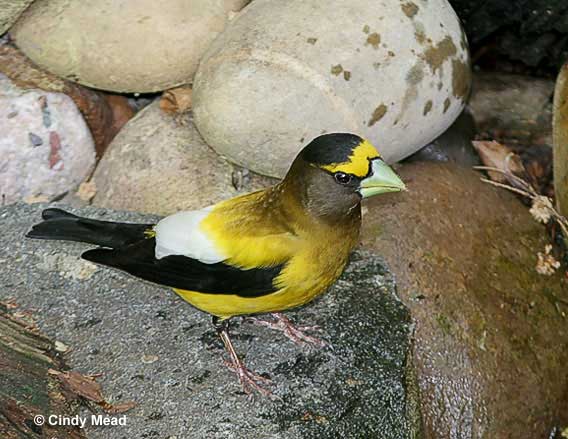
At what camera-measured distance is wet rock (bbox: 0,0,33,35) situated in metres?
4.57

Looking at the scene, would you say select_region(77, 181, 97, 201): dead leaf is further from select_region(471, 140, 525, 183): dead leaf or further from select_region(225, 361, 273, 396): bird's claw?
select_region(471, 140, 525, 183): dead leaf

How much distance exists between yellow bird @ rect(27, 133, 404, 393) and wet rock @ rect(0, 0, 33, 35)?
1755 millimetres

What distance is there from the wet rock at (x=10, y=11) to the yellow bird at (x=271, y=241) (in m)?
1.76

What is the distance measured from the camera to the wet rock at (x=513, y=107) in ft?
17.7

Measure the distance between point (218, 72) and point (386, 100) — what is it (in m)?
0.80

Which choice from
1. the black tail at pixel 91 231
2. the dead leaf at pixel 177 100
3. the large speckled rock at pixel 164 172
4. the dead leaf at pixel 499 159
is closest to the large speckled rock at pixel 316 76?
the large speckled rock at pixel 164 172

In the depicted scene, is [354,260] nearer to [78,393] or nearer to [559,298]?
[559,298]

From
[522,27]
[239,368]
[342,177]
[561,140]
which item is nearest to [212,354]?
[239,368]

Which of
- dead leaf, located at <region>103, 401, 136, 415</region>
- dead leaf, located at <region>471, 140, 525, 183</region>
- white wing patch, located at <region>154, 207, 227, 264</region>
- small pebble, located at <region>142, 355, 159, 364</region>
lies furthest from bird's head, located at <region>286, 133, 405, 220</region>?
dead leaf, located at <region>471, 140, 525, 183</region>

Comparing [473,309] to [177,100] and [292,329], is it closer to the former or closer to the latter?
[292,329]

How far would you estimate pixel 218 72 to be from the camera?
432 cm

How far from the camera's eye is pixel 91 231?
3580 millimetres

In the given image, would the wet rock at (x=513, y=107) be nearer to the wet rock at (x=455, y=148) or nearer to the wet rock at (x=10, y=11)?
the wet rock at (x=455, y=148)

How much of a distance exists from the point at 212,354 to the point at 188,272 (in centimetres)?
40
